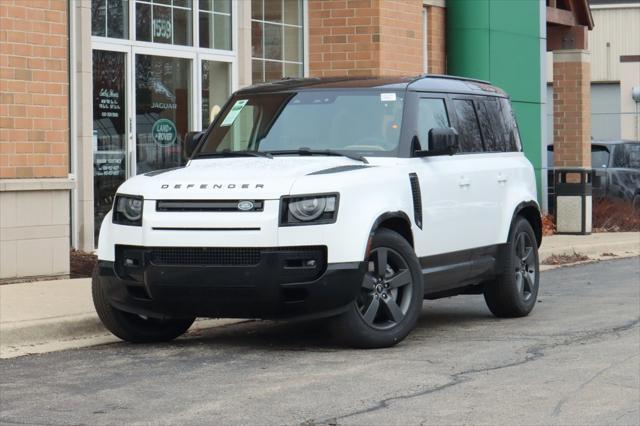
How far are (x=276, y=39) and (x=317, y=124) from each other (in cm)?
916

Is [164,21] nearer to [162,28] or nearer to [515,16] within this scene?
[162,28]

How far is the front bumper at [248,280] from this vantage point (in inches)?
348

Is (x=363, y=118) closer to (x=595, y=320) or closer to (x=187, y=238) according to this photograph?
(x=187, y=238)

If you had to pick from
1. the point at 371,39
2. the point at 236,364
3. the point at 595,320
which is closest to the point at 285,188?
the point at 236,364

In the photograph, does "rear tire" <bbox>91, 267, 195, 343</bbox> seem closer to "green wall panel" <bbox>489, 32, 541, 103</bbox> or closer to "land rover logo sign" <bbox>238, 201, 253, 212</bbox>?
"land rover logo sign" <bbox>238, 201, 253, 212</bbox>

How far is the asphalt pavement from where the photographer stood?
7.04 metres

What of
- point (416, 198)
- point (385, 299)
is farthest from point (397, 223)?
point (385, 299)

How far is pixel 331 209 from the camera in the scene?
8953 millimetres

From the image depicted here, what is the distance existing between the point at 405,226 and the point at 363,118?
98 cm

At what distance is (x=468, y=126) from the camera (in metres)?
11.1

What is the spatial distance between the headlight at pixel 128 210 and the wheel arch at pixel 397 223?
63.2 inches

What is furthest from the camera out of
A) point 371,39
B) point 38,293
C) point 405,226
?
point 371,39

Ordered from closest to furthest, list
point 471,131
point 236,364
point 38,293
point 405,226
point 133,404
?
point 133,404, point 236,364, point 405,226, point 471,131, point 38,293

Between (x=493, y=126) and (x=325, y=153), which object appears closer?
(x=325, y=153)
